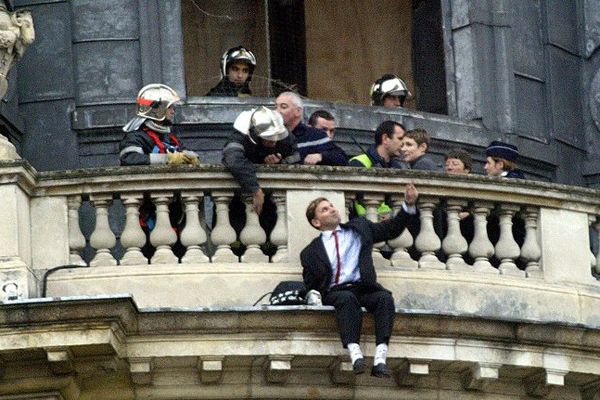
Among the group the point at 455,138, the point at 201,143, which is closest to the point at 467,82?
the point at 455,138

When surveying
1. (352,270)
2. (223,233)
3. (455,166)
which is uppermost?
(455,166)

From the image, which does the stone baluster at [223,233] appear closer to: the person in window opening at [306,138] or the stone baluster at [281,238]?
the stone baluster at [281,238]

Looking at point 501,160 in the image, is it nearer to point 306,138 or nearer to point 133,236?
point 306,138

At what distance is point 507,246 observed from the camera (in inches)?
1126

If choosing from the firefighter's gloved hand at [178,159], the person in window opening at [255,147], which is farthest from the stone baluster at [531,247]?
the firefighter's gloved hand at [178,159]

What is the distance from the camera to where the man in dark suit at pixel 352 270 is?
27000mm

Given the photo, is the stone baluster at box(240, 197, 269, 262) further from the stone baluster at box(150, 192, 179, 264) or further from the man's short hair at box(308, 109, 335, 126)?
the man's short hair at box(308, 109, 335, 126)

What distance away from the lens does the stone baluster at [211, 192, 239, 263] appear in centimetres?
2783

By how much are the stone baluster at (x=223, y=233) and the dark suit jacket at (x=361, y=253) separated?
63 centimetres

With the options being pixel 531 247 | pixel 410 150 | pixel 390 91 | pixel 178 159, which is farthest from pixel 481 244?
pixel 390 91

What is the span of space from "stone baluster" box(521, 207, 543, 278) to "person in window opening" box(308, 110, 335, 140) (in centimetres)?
184

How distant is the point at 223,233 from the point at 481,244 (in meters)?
2.24

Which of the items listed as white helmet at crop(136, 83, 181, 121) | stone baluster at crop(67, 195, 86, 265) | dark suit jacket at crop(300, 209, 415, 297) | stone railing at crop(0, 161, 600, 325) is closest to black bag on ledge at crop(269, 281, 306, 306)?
dark suit jacket at crop(300, 209, 415, 297)

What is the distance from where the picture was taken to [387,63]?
33.9 meters
